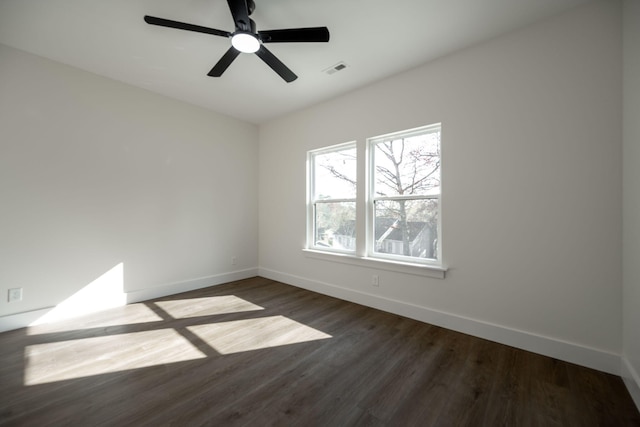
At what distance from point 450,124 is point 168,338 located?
3.43 m

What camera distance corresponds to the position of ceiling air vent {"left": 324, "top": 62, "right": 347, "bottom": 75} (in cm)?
280

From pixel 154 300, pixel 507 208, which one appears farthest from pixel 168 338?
pixel 507 208

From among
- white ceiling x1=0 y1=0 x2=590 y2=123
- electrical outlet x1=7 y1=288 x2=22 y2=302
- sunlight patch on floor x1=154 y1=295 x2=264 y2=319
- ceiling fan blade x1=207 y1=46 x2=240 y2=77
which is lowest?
sunlight patch on floor x1=154 y1=295 x2=264 y2=319

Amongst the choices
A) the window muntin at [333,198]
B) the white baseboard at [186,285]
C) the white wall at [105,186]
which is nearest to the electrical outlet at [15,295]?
the white wall at [105,186]

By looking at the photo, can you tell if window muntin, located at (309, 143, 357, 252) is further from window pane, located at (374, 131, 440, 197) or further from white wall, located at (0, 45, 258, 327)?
white wall, located at (0, 45, 258, 327)

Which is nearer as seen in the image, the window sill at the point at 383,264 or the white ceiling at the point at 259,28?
the white ceiling at the point at 259,28

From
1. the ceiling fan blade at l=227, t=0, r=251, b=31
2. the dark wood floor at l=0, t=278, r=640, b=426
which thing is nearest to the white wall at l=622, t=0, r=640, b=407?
the dark wood floor at l=0, t=278, r=640, b=426

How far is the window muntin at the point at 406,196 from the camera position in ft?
9.21

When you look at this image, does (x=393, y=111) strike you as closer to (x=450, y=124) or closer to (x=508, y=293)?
(x=450, y=124)

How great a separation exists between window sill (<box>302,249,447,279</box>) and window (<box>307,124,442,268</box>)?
5 cm

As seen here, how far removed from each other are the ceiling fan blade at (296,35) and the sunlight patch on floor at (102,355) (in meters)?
2.58

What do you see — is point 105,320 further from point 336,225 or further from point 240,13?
point 240,13

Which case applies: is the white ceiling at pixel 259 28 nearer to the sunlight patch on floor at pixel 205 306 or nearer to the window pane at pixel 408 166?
the window pane at pixel 408 166

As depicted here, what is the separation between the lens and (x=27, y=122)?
2.62m
